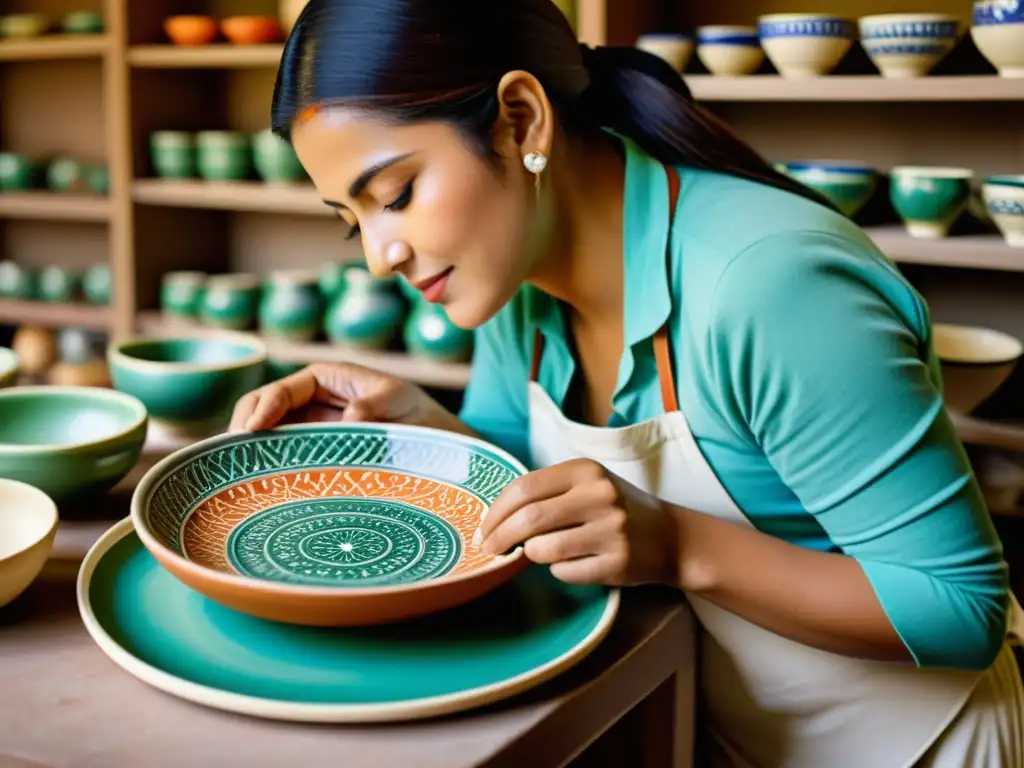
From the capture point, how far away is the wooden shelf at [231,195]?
2.67m

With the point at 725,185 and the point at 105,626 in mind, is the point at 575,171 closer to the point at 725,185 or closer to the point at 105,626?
the point at 725,185

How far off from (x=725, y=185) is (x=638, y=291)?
147 millimetres

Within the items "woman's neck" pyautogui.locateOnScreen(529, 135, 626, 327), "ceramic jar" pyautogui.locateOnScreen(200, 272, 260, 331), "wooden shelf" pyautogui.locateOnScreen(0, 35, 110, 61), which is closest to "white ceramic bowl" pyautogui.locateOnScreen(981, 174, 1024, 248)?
"woman's neck" pyautogui.locateOnScreen(529, 135, 626, 327)

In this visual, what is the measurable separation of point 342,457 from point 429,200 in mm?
291

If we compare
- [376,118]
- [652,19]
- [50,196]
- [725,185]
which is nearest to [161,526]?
[376,118]

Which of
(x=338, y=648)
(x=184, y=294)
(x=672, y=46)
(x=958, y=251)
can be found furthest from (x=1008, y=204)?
(x=184, y=294)

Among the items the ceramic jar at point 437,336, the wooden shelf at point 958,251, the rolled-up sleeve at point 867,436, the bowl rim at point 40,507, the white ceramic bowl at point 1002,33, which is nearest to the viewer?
the bowl rim at point 40,507

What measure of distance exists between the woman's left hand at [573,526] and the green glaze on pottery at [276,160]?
197 cm

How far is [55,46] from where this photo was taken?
291 cm

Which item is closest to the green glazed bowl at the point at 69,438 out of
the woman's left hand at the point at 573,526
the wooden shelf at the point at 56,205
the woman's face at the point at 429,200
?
Answer: the woman's face at the point at 429,200

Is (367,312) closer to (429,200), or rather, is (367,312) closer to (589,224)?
(589,224)

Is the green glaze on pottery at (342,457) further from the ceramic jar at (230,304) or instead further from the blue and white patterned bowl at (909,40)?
the ceramic jar at (230,304)

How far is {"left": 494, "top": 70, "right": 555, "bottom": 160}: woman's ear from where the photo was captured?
108 cm

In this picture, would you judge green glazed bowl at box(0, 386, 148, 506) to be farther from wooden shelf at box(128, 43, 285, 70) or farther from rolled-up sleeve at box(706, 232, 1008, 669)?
wooden shelf at box(128, 43, 285, 70)
